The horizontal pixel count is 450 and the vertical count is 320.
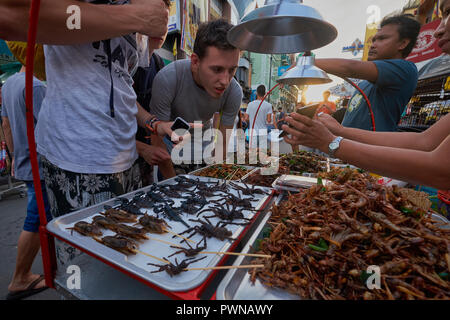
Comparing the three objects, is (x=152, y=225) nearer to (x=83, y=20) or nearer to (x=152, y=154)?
(x=152, y=154)

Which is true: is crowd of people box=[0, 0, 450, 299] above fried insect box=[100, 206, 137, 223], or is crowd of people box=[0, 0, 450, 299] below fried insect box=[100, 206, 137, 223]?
above

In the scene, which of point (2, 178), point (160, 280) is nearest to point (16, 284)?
point (160, 280)

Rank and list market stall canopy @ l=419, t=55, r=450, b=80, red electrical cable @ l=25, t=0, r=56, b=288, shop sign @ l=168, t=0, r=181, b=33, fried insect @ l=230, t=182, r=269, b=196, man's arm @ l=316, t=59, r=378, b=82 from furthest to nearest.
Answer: shop sign @ l=168, t=0, r=181, b=33, market stall canopy @ l=419, t=55, r=450, b=80, man's arm @ l=316, t=59, r=378, b=82, fried insect @ l=230, t=182, r=269, b=196, red electrical cable @ l=25, t=0, r=56, b=288

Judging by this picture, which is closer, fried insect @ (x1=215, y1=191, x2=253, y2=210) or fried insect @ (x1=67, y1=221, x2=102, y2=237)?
fried insect @ (x1=67, y1=221, x2=102, y2=237)

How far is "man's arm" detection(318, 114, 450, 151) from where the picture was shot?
170 cm

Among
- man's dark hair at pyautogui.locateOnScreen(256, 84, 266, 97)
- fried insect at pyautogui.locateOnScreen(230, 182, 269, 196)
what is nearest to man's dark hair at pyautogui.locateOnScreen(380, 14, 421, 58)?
fried insect at pyautogui.locateOnScreen(230, 182, 269, 196)

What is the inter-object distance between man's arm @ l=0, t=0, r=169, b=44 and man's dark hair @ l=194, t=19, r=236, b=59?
94cm

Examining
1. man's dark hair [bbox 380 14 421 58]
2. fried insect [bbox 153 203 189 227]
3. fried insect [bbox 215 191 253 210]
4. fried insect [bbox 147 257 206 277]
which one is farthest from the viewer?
man's dark hair [bbox 380 14 421 58]

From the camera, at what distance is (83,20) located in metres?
1.05

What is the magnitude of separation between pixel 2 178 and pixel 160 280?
8536 mm

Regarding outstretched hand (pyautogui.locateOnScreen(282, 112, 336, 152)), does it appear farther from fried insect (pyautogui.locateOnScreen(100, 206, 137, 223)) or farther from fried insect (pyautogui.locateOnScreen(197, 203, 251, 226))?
fried insect (pyautogui.locateOnScreen(100, 206, 137, 223))

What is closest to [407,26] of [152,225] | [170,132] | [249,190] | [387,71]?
[387,71]

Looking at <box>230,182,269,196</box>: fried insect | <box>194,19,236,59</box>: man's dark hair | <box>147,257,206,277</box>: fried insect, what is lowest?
<box>230,182,269,196</box>: fried insect

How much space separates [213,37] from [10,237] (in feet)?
15.4
